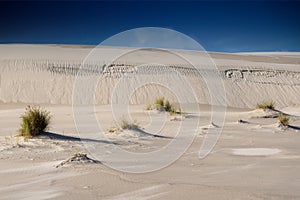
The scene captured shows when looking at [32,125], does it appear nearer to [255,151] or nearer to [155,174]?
[155,174]

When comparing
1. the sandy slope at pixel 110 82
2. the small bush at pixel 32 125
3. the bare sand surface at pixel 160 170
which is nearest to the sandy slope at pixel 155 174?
the bare sand surface at pixel 160 170

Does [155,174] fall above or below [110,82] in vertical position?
below

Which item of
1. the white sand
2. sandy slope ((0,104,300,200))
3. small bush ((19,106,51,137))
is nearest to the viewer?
sandy slope ((0,104,300,200))

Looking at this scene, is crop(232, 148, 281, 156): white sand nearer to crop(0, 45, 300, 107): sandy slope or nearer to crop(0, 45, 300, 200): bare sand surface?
crop(0, 45, 300, 200): bare sand surface

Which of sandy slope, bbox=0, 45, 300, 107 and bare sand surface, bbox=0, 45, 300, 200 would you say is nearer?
bare sand surface, bbox=0, 45, 300, 200

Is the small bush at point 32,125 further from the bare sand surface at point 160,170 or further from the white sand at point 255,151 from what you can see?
the white sand at point 255,151

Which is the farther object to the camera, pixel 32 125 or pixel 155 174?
pixel 32 125

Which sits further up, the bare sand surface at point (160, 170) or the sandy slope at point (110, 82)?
the sandy slope at point (110, 82)

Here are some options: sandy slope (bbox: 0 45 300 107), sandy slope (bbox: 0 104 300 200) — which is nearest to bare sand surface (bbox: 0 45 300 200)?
A: sandy slope (bbox: 0 104 300 200)

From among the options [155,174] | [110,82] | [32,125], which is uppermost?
[110,82]

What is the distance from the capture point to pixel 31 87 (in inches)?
1022

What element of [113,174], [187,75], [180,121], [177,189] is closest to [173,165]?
[113,174]

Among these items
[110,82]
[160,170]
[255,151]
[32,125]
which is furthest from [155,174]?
[110,82]

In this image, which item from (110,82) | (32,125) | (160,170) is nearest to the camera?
(160,170)
